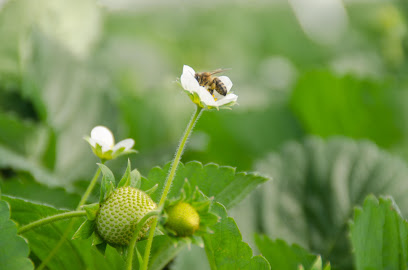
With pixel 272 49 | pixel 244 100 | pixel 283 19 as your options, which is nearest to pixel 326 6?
pixel 283 19

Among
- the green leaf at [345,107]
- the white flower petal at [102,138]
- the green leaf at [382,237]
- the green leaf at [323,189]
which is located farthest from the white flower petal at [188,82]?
the green leaf at [345,107]

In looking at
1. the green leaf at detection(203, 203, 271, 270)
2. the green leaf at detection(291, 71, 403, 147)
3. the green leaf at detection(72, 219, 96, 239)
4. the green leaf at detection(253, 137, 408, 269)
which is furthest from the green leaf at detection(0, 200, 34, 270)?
the green leaf at detection(291, 71, 403, 147)

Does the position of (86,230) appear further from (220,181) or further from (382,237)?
(382,237)

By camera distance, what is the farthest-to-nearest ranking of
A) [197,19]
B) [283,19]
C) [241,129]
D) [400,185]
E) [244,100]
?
[197,19] → [283,19] → [244,100] → [241,129] → [400,185]

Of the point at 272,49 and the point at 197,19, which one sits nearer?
the point at 272,49

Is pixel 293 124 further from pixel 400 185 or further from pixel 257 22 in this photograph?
pixel 257 22

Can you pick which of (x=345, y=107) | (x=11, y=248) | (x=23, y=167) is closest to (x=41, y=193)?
(x=23, y=167)
